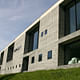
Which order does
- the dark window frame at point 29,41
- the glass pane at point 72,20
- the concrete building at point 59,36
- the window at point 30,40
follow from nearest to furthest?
the concrete building at point 59,36, the glass pane at point 72,20, the window at point 30,40, the dark window frame at point 29,41

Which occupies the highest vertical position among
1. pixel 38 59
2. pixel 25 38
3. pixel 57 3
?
pixel 57 3

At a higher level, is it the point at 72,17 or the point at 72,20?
the point at 72,17

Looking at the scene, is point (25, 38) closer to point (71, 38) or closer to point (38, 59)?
point (38, 59)

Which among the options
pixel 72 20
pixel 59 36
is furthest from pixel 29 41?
pixel 72 20

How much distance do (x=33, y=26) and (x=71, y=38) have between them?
15632 mm

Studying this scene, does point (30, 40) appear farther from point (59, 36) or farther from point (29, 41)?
point (59, 36)

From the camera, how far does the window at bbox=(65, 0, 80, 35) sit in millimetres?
22566

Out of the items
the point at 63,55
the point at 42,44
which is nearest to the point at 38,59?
the point at 42,44

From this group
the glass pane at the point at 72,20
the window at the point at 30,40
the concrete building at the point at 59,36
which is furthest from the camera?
the window at the point at 30,40

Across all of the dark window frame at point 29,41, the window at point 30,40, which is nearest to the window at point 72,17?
the window at point 30,40

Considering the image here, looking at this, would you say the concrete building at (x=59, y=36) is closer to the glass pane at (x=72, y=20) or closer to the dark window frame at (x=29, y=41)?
the glass pane at (x=72, y=20)

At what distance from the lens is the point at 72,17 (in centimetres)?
2395

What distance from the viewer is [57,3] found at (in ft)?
83.3

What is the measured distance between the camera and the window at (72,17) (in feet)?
74.0
